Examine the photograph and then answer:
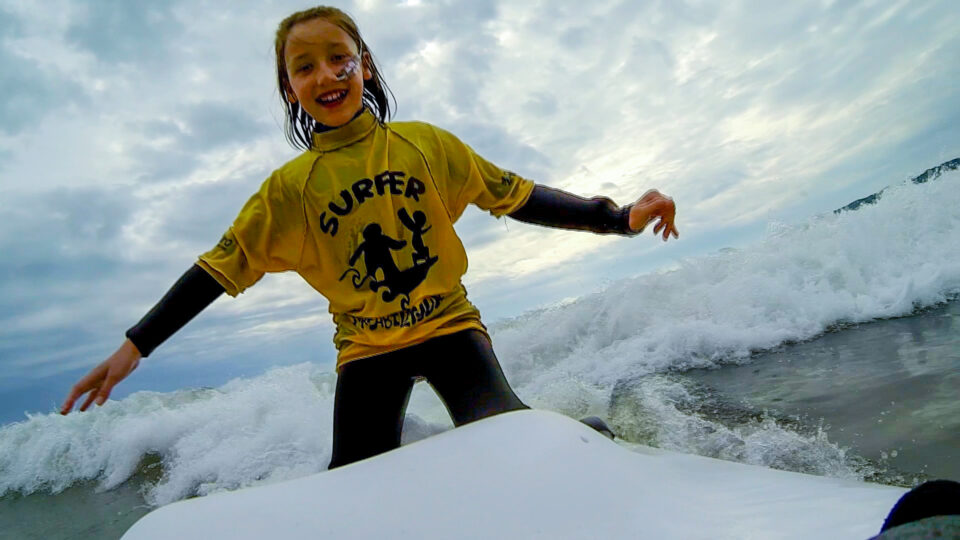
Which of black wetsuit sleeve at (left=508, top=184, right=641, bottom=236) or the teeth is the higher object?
the teeth

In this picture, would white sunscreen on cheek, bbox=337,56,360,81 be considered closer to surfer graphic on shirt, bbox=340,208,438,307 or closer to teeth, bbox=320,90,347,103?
teeth, bbox=320,90,347,103

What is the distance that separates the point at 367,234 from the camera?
184 centimetres

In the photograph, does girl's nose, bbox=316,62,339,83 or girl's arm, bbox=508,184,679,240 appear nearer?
girl's nose, bbox=316,62,339,83

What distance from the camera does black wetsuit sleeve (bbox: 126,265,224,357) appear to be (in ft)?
5.48

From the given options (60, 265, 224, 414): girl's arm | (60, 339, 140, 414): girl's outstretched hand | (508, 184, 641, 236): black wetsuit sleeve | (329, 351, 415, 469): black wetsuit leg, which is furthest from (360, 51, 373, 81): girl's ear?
(60, 339, 140, 414): girl's outstretched hand

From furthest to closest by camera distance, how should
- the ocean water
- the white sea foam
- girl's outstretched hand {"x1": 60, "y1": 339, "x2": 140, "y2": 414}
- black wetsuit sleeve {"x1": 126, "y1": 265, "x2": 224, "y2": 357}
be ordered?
the white sea foam → the ocean water → black wetsuit sleeve {"x1": 126, "y1": 265, "x2": 224, "y2": 357} → girl's outstretched hand {"x1": 60, "y1": 339, "x2": 140, "y2": 414}

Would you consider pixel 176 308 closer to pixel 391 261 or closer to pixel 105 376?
pixel 105 376

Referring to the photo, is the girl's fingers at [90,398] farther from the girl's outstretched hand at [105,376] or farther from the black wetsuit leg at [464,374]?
the black wetsuit leg at [464,374]

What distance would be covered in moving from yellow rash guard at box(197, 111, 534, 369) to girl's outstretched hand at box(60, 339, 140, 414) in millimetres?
323

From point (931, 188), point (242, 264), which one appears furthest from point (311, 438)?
point (931, 188)

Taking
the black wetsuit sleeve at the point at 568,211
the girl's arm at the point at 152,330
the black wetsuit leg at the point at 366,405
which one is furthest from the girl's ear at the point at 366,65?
the black wetsuit leg at the point at 366,405

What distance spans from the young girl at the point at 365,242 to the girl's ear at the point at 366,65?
3 centimetres

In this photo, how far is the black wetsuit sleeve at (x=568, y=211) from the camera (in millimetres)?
2088

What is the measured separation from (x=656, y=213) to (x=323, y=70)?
4.00 feet
